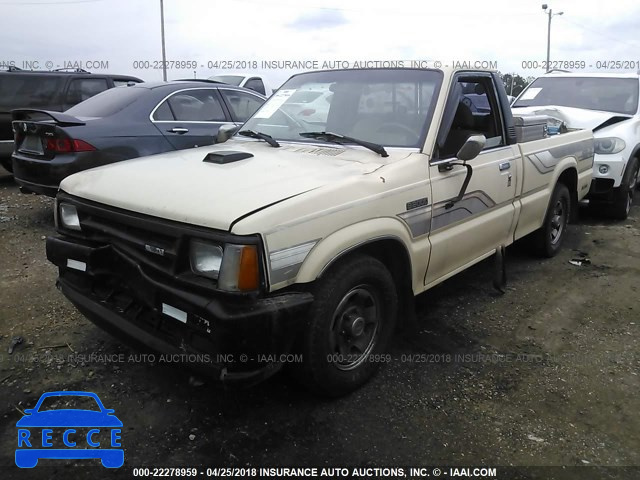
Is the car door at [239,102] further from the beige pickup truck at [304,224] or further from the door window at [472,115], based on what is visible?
the door window at [472,115]

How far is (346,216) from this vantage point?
2.63m

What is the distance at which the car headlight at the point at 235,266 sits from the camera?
87.6 inches

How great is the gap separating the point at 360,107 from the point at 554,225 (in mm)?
2841

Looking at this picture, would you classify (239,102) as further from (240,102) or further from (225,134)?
(225,134)

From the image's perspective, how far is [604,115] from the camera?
275 inches

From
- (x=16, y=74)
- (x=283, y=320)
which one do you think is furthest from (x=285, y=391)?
(x=16, y=74)

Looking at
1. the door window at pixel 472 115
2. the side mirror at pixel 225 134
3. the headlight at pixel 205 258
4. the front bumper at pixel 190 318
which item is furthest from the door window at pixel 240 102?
the headlight at pixel 205 258

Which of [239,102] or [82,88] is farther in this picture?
[82,88]

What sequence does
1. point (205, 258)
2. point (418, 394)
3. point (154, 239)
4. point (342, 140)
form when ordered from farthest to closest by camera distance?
point (342, 140) → point (418, 394) → point (154, 239) → point (205, 258)

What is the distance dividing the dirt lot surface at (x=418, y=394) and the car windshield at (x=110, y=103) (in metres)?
2.37

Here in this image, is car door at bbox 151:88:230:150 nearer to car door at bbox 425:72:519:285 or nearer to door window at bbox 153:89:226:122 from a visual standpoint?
door window at bbox 153:89:226:122

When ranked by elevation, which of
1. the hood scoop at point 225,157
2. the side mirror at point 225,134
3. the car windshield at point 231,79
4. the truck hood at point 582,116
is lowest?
the hood scoop at point 225,157

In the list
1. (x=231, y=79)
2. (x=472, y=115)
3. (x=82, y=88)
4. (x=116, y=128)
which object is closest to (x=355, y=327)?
(x=472, y=115)

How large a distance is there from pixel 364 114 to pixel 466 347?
68.2 inches
